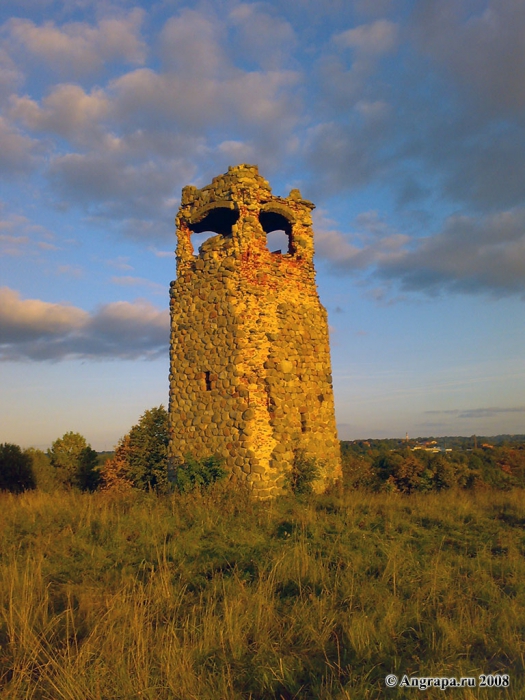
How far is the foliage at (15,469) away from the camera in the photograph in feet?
80.0

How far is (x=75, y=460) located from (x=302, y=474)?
2327 cm

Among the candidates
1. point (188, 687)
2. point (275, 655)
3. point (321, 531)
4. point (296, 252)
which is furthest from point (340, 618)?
point (296, 252)

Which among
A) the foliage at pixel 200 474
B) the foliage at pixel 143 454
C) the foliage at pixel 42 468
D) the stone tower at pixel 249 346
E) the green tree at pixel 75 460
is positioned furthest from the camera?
the green tree at pixel 75 460

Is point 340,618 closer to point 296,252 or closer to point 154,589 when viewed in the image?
point 154,589

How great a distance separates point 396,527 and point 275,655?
4.63m

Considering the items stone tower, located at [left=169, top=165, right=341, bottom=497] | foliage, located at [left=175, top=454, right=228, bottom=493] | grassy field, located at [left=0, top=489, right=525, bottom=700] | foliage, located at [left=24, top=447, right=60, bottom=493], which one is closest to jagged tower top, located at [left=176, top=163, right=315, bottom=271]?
stone tower, located at [left=169, top=165, right=341, bottom=497]

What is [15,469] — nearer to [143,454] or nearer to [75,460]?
[75,460]

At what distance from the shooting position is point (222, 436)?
9.88 m

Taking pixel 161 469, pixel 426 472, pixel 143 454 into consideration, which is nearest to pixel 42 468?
pixel 143 454

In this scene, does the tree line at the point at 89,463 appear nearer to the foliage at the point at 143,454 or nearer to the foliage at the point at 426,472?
the foliage at the point at 143,454

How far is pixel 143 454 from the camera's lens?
20.0 m

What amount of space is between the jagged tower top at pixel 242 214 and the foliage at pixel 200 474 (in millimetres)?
4579

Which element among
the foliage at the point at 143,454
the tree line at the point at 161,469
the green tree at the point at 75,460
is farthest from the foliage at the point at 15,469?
the foliage at the point at 143,454

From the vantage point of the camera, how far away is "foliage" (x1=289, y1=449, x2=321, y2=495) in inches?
394
